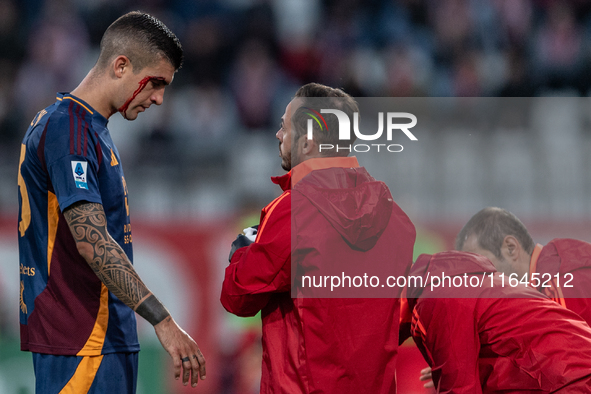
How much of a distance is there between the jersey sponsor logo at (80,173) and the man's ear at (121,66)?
1.66ft

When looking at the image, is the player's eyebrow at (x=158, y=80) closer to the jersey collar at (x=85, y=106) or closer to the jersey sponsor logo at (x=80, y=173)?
the jersey collar at (x=85, y=106)

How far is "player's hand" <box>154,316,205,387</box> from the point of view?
237 cm

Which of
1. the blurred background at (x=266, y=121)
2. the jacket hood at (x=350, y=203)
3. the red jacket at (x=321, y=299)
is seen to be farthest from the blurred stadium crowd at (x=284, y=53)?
the red jacket at (x=321, y=299)

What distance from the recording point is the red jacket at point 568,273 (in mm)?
3148

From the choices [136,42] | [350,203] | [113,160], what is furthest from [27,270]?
[350,203]

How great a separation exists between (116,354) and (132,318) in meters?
0.17

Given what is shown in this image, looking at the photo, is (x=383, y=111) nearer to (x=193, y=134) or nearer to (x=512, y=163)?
(x=512, y=163)

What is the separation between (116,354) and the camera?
2541 millimetres

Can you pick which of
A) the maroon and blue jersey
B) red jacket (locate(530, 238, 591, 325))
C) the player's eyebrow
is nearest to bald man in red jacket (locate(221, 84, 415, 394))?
the maroon and blue jersey

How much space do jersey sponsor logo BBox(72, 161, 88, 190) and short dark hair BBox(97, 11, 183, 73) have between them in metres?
0.55

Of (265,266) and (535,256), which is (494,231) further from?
(265,266)

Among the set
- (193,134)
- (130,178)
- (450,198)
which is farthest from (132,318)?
(193,134)

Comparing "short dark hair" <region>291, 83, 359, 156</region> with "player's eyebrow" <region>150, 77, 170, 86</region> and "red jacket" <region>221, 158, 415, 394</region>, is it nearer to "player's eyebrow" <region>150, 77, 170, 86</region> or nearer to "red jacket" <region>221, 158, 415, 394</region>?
"red jacket" <region>221, 158, 415, 394</region>

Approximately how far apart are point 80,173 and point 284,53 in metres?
6.24
